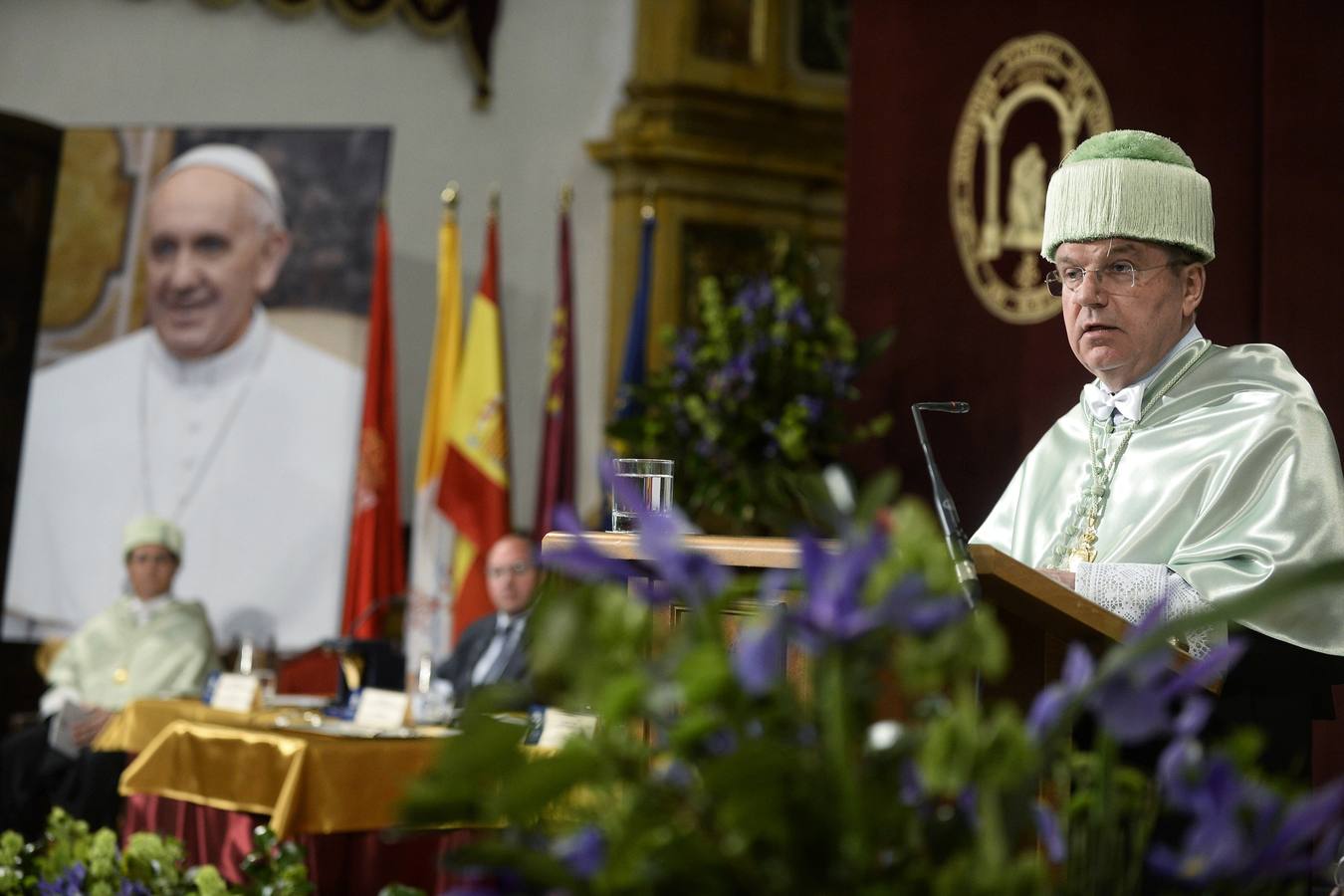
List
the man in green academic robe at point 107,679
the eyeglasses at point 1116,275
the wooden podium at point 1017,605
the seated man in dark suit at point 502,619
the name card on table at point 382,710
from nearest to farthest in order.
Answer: the wooden podium at point 1017,605, the eyeglasses at point 1116,275, the name card on table at point 382,710, the seated man in dark suit at point 502,619, the man in green academic robe at point 107,679

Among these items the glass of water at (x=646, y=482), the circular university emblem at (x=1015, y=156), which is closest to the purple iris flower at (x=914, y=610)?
the glass of water at (x=646, y=482)

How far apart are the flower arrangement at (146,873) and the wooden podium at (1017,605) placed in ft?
A: 3.10

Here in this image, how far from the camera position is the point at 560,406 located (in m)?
7.30

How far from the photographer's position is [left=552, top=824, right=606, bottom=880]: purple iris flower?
0.81 metres

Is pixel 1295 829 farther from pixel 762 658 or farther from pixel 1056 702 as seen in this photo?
pixel 762 658

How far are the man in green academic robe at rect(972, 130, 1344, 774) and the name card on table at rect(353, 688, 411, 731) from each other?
91.4 inches

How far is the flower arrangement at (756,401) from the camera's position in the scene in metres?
5.62

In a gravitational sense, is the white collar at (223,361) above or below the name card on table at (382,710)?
above

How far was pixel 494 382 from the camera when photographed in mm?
7047

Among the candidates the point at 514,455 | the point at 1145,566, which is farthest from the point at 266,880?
the point at 514,455

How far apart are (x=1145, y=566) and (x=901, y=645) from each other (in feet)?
4.44

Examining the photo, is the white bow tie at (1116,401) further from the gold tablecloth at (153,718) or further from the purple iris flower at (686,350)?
the purple iris flower at (686,350)

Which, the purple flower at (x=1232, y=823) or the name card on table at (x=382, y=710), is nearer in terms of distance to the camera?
the purple flower at (x=1232, y=823)

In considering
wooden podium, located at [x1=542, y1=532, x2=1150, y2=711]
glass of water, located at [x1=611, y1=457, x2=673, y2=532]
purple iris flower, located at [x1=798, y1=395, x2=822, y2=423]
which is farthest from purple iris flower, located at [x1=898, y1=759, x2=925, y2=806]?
purple iris flower, located at [x1=798, y1=395, x2=822, y2=423]
